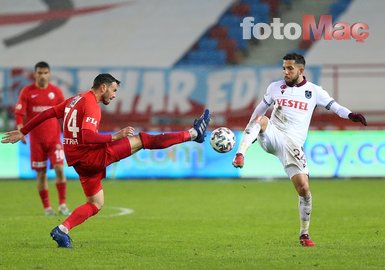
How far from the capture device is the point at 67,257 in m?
9.55

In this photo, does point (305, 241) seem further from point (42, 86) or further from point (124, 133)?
point (42, 86)

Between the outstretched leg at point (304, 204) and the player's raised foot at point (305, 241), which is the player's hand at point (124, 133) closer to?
the outstretched leg at point (304, 204)

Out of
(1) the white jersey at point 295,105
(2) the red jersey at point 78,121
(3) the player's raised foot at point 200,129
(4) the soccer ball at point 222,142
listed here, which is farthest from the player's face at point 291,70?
(2) the red jersey at point 78,121

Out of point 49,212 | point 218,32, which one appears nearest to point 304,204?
point 49,212

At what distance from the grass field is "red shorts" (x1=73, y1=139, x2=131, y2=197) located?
0.74 m

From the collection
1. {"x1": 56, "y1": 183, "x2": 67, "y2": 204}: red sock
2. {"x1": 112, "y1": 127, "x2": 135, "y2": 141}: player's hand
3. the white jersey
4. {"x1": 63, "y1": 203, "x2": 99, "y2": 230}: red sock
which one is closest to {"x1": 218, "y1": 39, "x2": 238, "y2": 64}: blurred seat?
{"x1": 56, "y1": 183, "x2": 67, "y2": 204}: red sock

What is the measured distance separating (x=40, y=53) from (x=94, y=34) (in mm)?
→ 1727

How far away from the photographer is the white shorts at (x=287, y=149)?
10594mm

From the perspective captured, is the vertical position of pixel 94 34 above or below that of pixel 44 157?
above

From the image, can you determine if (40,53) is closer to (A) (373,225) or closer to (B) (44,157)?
(B) (44,157)

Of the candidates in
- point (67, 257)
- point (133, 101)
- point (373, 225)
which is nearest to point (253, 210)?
point (373, 225)

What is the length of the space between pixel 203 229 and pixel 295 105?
2.67 m

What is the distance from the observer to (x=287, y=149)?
10.6 metres

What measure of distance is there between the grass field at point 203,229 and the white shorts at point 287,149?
83cm
